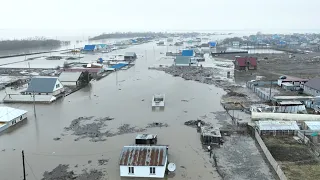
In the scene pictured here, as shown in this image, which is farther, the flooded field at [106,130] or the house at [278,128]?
the house at [278,128]

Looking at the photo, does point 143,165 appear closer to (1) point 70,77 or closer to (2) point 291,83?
(2) point 291,83

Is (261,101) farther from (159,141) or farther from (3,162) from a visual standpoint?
(3,162)

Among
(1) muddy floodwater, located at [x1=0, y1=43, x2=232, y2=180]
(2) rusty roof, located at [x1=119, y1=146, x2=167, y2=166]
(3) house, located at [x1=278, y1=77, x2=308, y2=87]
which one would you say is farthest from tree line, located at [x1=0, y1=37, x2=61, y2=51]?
(2) rusty roof, located at [x1=119, y1=146, x2=167, y2=166]

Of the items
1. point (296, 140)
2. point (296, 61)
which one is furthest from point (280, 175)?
point (296, 61)

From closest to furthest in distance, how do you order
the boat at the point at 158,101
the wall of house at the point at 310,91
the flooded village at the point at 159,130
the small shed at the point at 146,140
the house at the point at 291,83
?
the flooded village at the point at 159,130, the small shed at the point at 146,140, the boat at the point at 158,101, the wall of house at the point at 310,91, the house at the point at 291,83

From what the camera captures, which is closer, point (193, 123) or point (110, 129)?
point (110, 129)

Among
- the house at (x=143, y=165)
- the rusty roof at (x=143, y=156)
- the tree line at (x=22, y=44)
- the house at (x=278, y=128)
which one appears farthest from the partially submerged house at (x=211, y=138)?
the tree line at (x=22, y=44)

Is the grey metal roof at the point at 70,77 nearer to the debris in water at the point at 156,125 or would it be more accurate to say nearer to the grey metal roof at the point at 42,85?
the grey metal roof at the point at 42,85

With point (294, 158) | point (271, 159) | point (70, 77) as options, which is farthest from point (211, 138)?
point (70, 77)
